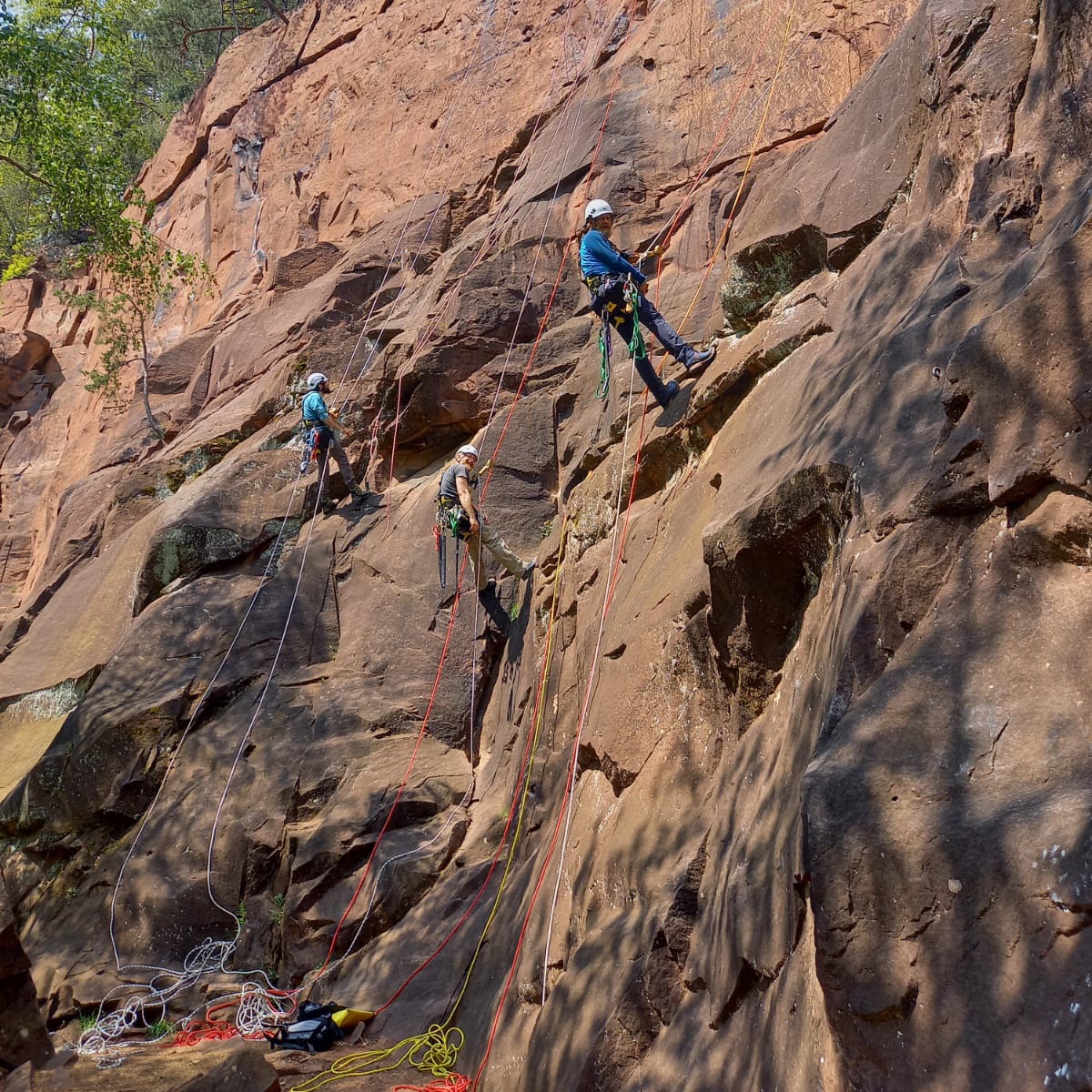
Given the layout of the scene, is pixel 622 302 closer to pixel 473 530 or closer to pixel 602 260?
pixel 602 260

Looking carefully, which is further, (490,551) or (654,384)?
(490,551)

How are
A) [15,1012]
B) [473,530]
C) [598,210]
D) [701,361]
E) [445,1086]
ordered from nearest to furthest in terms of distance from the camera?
1. [15,1012]
2. [445,1086]
3. [701,361]
4. [598,210]
5. [473,530]

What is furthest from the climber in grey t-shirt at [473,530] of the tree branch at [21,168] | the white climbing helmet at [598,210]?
the tree branch at [21,168]

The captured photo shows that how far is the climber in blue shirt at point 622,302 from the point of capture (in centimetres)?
825

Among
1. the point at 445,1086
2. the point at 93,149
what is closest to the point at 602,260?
the point at 445,1086

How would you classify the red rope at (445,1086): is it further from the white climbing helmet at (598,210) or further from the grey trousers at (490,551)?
the white climbing helmet at (598,210)

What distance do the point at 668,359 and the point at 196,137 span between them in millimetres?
18496

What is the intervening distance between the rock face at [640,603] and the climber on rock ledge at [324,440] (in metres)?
0.28

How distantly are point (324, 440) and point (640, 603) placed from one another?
6.76 meters

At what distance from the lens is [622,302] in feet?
28.3

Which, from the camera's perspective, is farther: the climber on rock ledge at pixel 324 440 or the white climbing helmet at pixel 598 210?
the climber on rock ledge at pixel 324 440

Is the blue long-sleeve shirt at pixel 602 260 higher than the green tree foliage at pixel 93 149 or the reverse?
the reverse

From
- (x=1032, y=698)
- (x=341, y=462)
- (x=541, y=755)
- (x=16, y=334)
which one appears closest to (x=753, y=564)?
(x=1032, y=698)

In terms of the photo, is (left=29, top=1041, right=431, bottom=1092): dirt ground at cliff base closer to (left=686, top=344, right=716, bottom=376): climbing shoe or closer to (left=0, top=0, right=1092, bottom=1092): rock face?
(left=0, top=0, right=1092, bottom=1092): rock face
